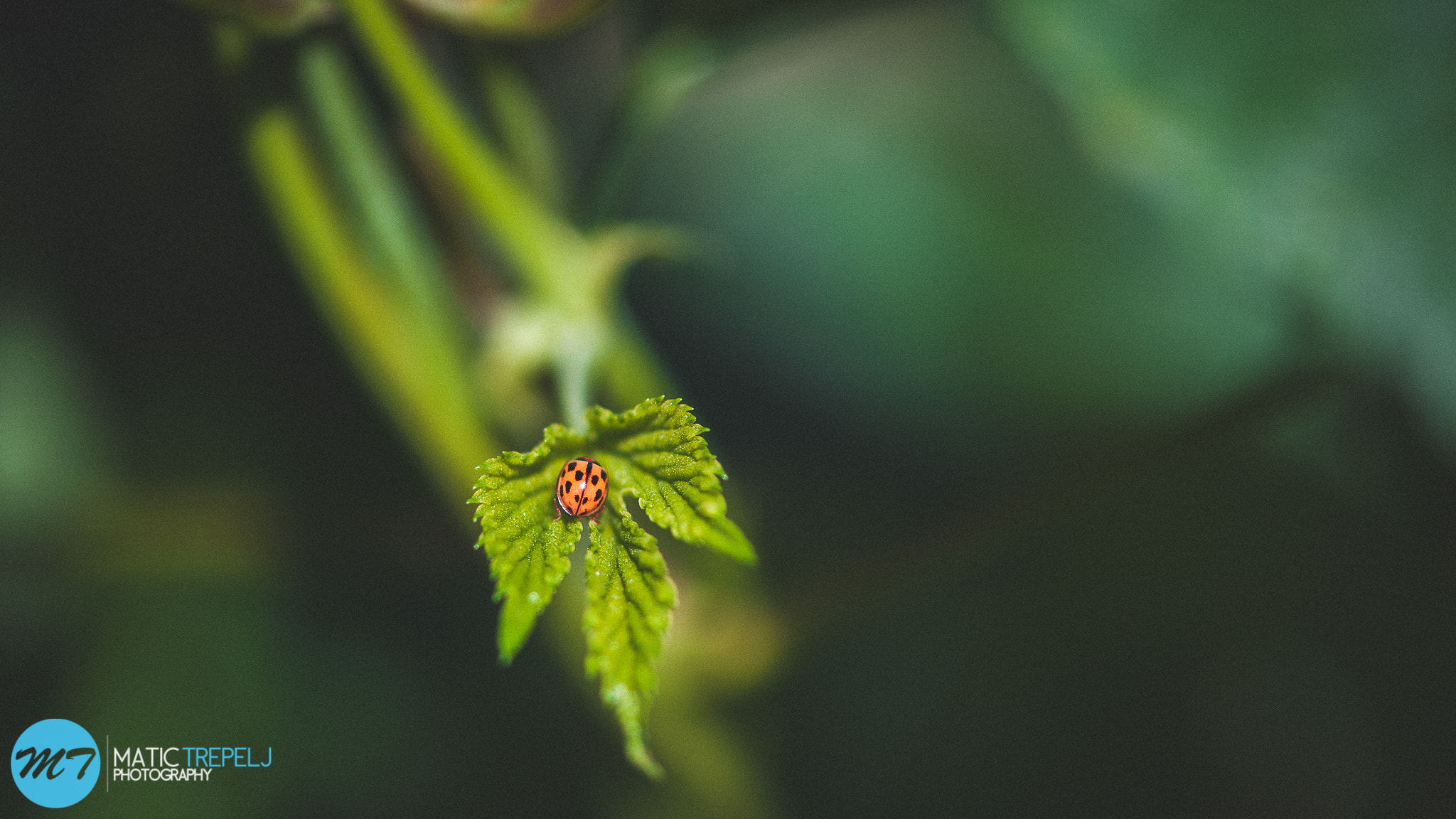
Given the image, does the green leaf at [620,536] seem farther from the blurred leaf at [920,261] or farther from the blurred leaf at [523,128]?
the blurred leaf at [920,261]

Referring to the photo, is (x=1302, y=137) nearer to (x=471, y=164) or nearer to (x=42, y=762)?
(x=471, y=164)

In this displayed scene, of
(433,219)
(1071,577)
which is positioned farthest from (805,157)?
(433,219)

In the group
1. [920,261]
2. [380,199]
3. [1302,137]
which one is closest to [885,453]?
[920,261]

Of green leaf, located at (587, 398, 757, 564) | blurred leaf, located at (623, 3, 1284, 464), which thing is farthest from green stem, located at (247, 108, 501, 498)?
blurred leaf, located at (623, 3, 1284, 464)

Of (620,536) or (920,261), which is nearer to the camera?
(620,536)

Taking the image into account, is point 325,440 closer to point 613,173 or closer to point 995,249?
point 613,173

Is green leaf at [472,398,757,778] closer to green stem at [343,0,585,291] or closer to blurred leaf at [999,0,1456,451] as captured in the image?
green stem at [343,0,585,291]
